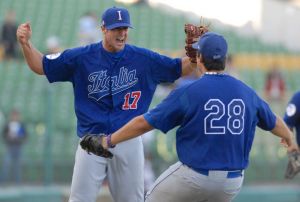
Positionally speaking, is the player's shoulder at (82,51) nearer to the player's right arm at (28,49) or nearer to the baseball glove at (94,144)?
the player's right arm at (28,49)

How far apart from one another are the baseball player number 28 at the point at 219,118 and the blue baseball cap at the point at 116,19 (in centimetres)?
137

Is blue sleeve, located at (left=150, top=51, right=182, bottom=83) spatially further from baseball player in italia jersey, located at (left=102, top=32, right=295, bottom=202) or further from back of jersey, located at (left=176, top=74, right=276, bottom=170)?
back of jersey, located at (left=176, top=74, right=276, bottom=170)

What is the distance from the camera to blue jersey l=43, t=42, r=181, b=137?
6848mm

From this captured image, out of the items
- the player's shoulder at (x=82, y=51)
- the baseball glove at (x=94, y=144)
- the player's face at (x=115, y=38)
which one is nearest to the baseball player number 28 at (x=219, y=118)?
the baseball glove at (x=94, y=144)

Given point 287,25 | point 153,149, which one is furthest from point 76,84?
point 287,25

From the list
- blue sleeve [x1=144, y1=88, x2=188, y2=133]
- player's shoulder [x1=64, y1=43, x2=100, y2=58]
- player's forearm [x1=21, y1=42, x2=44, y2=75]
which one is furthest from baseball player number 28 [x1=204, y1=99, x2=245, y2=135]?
player's forearm [x1=21, y1=42, x2=44, y2=75]

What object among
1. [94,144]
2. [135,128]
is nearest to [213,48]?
[135,128]

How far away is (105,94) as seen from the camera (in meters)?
6.86

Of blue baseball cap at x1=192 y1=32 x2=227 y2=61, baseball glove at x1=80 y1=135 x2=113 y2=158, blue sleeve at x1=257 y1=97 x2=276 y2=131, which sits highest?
blue baseball cap at x1=192 y1=32 x2=227 y2=61

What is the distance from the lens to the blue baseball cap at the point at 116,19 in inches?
263

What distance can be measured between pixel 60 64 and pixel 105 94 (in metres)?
0.45

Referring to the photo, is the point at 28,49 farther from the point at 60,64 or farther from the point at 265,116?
the point at 265,116

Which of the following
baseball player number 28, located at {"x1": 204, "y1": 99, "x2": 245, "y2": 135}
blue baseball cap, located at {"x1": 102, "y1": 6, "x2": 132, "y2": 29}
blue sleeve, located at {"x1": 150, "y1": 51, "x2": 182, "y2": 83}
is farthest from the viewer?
blue sleeve, located at {"x1": 150, "y1": 51, "x2": 182, "y2": 83}

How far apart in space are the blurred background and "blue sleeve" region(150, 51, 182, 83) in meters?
0.49
